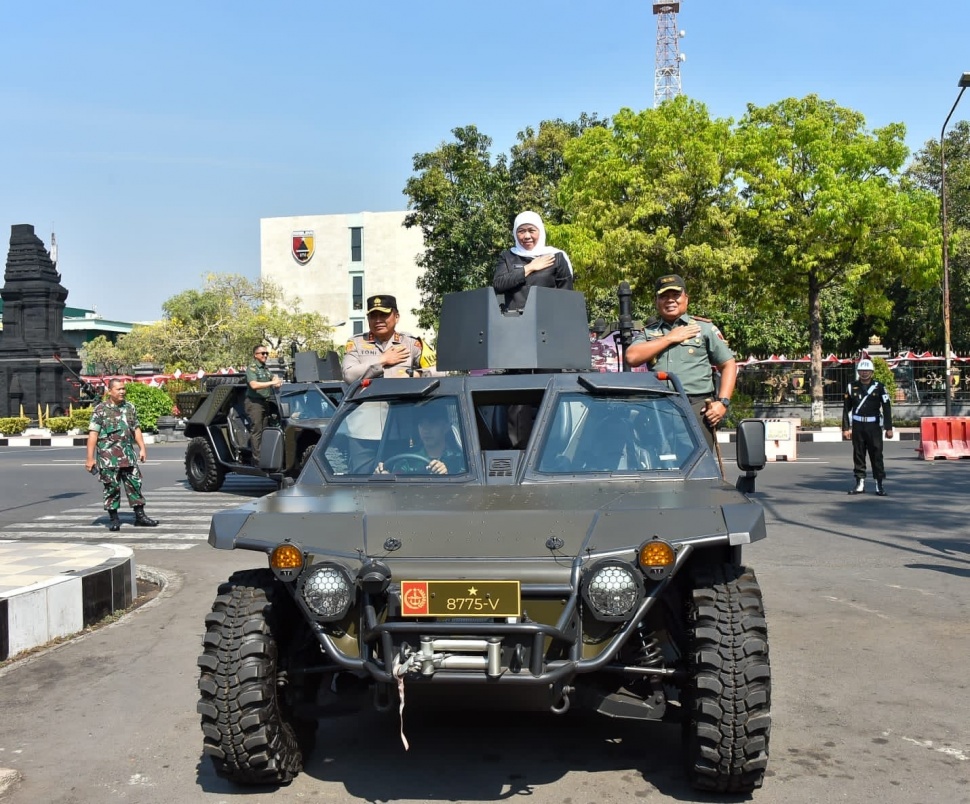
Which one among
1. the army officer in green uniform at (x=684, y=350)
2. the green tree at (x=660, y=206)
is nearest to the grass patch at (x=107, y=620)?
the army officer in green uniform at (x=684, y=350)

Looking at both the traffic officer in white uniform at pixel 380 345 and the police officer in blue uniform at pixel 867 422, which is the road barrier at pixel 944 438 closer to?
the police officer in blue uniform at pixel 867 422

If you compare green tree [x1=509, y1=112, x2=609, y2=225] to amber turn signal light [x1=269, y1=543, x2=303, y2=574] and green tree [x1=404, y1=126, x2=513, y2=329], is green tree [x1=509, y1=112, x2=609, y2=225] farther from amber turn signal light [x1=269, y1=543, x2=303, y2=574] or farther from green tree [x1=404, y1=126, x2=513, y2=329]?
amber turn signal light [x1=269, y1=543, x2=303, y2=574]

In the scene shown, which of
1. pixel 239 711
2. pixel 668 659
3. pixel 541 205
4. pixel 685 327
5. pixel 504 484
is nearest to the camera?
pixel 239 711

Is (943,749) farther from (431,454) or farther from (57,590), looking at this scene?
(57,590)

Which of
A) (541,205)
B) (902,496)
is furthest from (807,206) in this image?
(902,496)

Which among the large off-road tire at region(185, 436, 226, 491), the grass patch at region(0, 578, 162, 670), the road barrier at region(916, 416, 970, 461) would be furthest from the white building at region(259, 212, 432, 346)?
the grass patch at region(0, 578, 162, 670)

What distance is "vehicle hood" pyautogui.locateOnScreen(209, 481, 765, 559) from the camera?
168 inches

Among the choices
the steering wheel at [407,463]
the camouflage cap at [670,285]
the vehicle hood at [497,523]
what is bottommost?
Result: the vehicle hood at [497,523]

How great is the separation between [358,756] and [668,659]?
4.58 ft

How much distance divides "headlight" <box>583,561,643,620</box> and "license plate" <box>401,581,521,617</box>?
0.87 ft

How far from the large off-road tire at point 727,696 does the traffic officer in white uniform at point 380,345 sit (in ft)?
13.1

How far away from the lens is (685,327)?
284 inches

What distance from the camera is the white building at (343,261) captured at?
83.8 meters

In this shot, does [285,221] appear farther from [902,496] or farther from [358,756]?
[358,756]
